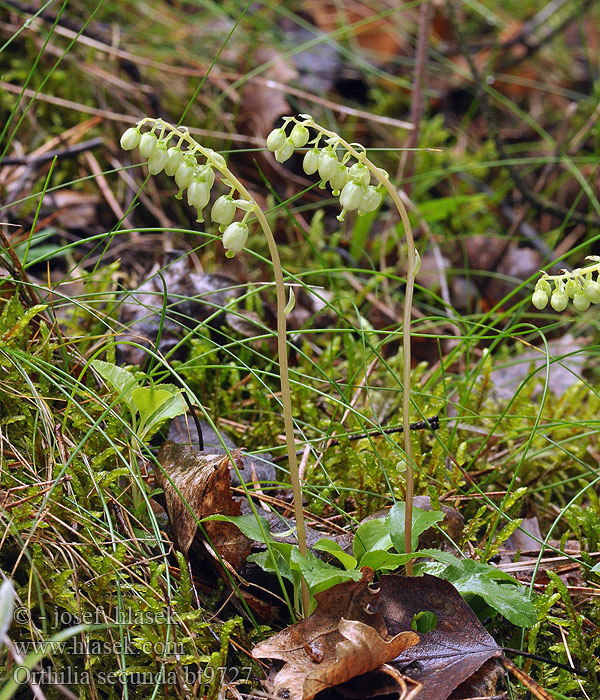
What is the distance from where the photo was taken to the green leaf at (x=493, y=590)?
56.4 inches

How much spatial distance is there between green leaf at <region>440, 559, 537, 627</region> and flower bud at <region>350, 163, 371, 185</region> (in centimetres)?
83

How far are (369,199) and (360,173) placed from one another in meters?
0.06

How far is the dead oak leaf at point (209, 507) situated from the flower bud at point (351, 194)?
0.66 metres

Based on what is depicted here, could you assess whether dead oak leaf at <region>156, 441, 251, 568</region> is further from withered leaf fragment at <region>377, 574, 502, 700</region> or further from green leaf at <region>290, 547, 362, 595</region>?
withered leaf fragment at <region>377, 574, 502, 700</region>

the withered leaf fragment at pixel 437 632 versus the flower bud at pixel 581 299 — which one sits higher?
the flower bud at pixel 581 299

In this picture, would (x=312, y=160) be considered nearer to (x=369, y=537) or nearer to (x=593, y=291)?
(x=593, y=291)

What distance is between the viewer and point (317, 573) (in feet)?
4.37

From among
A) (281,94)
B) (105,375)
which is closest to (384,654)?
(105,375)

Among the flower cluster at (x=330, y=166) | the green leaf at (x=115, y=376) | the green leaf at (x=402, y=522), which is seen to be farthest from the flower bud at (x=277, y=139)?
the green leaf at (x=402, y=522)

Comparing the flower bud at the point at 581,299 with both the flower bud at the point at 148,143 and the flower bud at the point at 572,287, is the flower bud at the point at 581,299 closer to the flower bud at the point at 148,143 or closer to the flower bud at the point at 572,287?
the flower bud at the point at 572,287

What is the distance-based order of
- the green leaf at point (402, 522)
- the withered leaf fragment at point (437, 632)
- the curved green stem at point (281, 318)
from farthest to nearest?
the green leaf at point (402, 522), the withered leaf fragment at point (437, 632), the curved green stem at point (281, 318)

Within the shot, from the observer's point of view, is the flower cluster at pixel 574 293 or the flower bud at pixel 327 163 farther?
the flower cluster at pixel 574 293

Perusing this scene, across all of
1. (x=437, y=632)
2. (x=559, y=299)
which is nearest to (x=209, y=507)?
(x=437, y=632)

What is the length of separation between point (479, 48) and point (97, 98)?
3.04 metres
